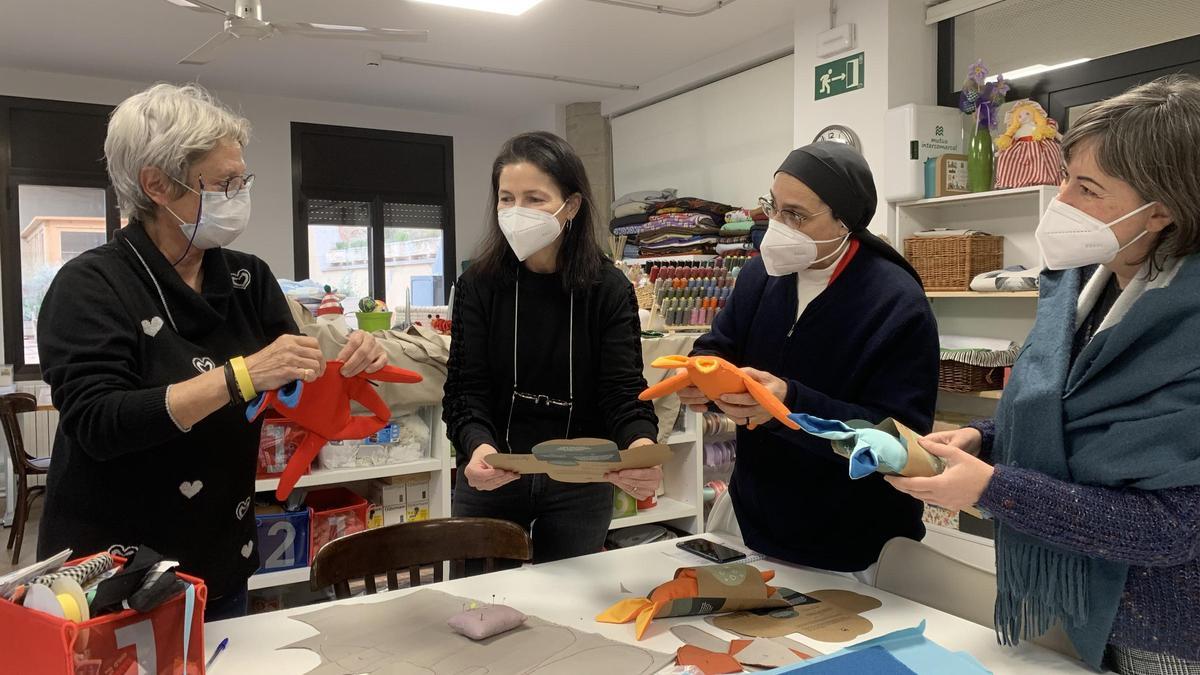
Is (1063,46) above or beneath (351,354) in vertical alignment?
above

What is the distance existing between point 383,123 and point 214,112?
22.8 feet

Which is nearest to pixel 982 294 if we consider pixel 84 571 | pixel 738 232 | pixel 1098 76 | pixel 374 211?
pixel 1098 76

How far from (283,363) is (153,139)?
0.51 meters

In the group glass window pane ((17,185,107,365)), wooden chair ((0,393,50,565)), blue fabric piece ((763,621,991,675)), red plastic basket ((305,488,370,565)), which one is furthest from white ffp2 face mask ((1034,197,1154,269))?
glass window pane ((17,185,107,365))

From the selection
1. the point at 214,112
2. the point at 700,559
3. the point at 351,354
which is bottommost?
the point at 700,559

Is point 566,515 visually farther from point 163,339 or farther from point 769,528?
point 163,339

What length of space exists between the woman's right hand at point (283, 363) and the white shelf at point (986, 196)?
3.54m

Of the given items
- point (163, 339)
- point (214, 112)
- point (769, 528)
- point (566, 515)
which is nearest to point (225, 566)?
point (163, 339)

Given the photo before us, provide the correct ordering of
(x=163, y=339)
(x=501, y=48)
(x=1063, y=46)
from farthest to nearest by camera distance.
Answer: (x=501, y=48) → (x=1063, y=46) → (x=163, y=339)

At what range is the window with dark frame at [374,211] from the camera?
7914 millimetres

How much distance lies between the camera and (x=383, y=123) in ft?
27.0

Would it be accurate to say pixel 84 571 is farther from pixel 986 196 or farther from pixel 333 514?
pixel 986 196

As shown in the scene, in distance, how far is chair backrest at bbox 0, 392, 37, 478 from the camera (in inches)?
191

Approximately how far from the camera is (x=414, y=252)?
8633mm
